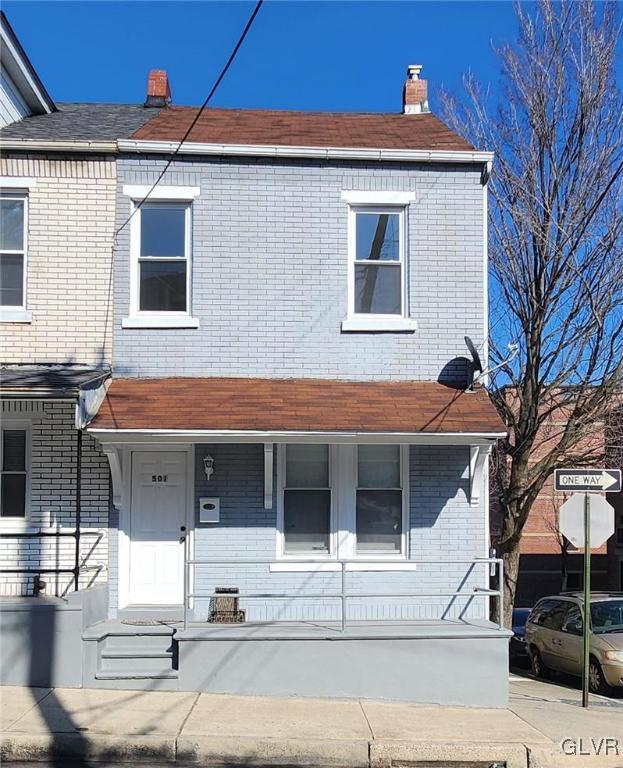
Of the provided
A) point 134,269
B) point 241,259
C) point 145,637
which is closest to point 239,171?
point 241,259

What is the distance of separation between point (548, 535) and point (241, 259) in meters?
30.9

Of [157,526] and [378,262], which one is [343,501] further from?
[378,262]

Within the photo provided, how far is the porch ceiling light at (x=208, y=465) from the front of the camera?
10.7m

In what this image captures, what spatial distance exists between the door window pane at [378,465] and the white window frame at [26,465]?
13.4 ft

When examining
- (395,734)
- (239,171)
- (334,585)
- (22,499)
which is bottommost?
(395,734)

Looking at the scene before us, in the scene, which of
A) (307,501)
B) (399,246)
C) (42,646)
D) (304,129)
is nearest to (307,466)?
(307,501)

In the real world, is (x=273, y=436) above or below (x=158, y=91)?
below

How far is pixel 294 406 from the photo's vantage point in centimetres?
1040

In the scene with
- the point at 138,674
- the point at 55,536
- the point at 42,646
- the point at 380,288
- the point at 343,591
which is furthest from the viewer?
the point at 380,288

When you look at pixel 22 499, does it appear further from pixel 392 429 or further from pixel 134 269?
pixel 392 429

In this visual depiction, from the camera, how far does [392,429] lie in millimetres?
9977

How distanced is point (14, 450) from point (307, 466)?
3.66 meters

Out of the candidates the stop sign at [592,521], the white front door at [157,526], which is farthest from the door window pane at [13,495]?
the stop sign at [592,521]

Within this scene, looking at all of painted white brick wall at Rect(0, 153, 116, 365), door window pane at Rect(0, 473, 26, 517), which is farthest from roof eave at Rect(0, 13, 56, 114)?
door window pane at Rect(0, 473, 26, 517)
